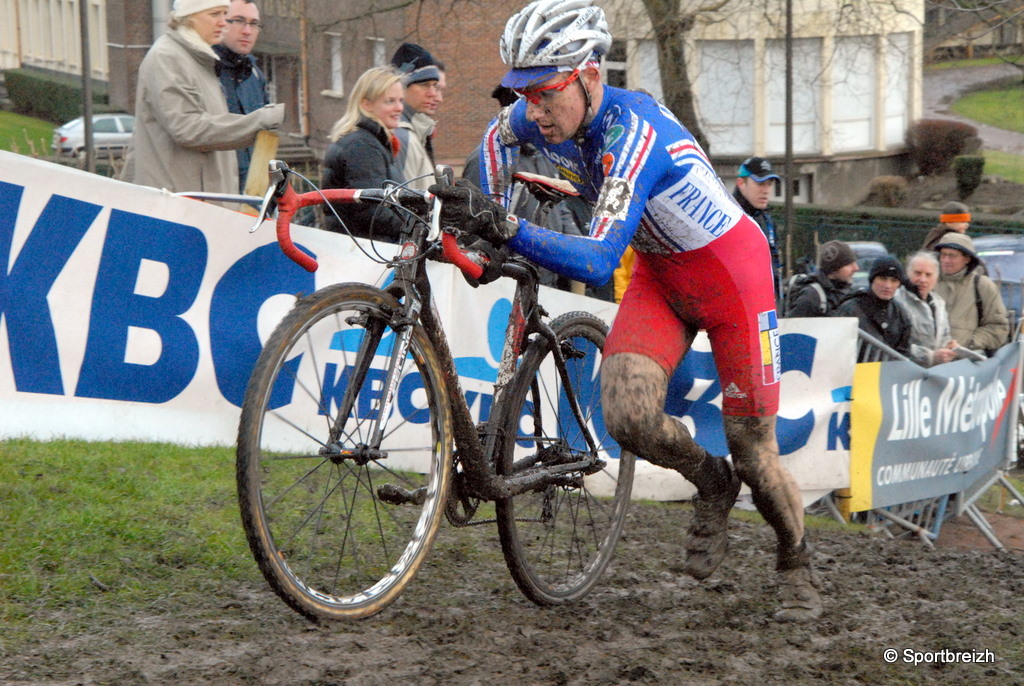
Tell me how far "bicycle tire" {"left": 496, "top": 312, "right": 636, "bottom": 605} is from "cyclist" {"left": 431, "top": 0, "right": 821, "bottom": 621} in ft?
1.11

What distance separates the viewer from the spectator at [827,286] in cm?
855

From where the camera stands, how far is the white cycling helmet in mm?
4074

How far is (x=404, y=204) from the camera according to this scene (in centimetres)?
399

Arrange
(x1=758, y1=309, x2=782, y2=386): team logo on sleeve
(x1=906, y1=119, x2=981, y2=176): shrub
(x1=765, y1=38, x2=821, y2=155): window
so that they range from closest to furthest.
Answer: (x1=758, y1=309, x2=782, y2=386): team logo on sleeve, (x1=765, y1=38, x2=821, y2=155): window, (x1=906, y1=119, x2=981, y2=176): shrub

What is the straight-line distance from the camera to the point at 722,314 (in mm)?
4625

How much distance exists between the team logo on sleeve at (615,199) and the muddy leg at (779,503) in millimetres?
1191

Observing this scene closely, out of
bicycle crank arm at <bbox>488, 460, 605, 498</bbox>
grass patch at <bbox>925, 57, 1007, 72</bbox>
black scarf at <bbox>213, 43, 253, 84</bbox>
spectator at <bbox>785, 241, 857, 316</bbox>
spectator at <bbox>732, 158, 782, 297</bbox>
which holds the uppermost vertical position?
grass patch at <bbox>925, 57, 1007, 72</bbox>


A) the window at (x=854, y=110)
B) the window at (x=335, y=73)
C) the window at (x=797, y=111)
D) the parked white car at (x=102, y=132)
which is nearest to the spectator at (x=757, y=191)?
the window at (x=797, y=111)

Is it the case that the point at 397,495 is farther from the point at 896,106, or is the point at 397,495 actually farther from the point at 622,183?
the point at 896,106

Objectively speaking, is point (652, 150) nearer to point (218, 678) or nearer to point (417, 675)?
point (417, 675)

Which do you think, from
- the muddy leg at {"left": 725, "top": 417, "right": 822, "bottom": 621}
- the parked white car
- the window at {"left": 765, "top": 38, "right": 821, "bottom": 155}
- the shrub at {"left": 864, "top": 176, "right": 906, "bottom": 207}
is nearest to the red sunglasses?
the muddy leg at {"left": 725, "top": 417, "right": 822, "bottom": 621}

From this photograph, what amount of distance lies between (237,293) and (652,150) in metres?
3.14

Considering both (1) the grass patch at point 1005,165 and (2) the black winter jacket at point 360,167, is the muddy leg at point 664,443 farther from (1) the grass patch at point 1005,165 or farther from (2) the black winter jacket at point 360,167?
(1) the grass patch at point 1005,165

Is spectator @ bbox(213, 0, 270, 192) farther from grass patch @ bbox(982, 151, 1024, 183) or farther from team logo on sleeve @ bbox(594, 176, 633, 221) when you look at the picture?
grass patch @ bbox(982, 151, 1024, 183)
